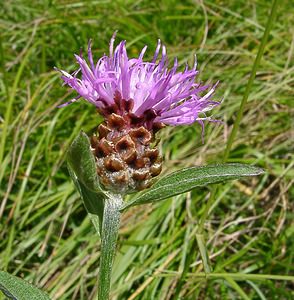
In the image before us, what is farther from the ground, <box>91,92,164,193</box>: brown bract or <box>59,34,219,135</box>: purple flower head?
<box>59,34,219,135</box>: purple flower head

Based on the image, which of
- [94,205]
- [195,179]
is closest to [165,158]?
[94,205]

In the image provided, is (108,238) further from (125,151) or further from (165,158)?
(165,158)

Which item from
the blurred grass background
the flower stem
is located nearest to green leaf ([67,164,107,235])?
the flower stem

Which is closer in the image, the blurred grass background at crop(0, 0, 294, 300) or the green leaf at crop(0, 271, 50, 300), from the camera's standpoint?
the green leaf at crop(0, 271, 50, 300)

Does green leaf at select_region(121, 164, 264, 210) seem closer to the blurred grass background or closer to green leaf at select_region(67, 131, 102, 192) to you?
green leaf at select_region(67, 131, 102, 192)

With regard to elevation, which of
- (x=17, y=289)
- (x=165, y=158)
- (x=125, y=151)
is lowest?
(x=165, y=158)

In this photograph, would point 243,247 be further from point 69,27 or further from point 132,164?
point 69,27
